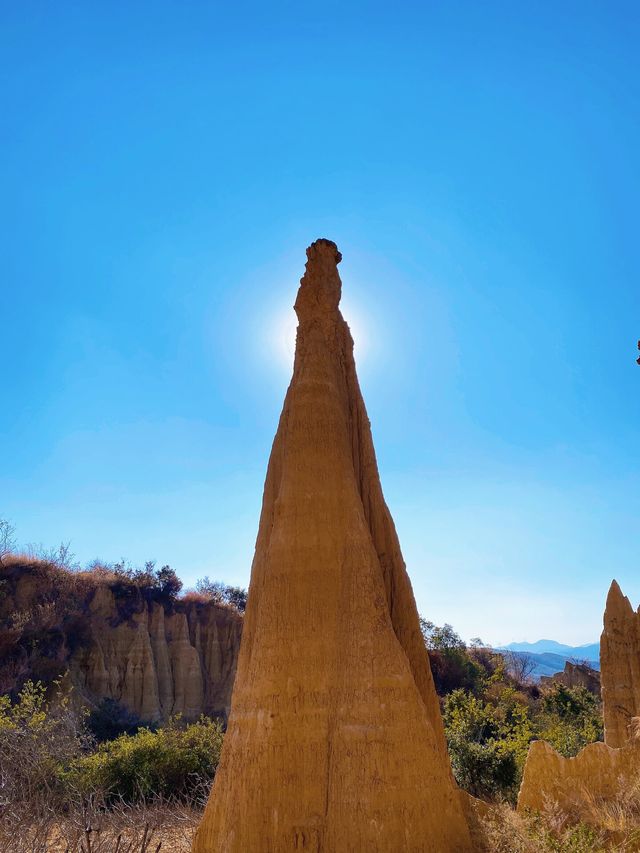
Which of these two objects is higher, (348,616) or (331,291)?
(331,291)

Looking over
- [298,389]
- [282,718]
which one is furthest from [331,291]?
[282,718]

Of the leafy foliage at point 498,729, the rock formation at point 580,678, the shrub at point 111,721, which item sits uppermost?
the rock formation at point 580,678

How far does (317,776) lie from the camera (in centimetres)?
755

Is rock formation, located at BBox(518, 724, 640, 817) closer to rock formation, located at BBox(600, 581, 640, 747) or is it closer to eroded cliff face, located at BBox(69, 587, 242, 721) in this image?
rock formation, located at BBox(600, 581, 640, 747)

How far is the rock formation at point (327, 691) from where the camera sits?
7.37 metres

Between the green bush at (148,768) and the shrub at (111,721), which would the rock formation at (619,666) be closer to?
the green bush at (148,768)

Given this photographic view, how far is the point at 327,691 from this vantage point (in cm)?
794

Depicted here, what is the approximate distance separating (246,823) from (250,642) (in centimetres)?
241

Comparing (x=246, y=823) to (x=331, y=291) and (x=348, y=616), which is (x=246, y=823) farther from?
(x=331, y=291)

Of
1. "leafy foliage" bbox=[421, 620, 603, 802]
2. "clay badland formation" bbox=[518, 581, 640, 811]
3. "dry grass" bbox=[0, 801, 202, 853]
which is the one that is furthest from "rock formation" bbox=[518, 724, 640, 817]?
"dry grass" bbox=[0, 801, 202, 853]

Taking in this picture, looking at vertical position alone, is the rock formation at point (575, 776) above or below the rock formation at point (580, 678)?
below

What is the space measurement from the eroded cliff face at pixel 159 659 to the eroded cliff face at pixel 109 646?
5 cm

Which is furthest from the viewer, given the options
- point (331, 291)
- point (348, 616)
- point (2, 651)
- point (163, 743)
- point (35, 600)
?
point (35, 600)

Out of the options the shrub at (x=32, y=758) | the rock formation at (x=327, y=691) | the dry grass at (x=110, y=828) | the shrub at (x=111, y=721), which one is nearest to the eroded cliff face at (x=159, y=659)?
the shrub at (x=111, y=721)
